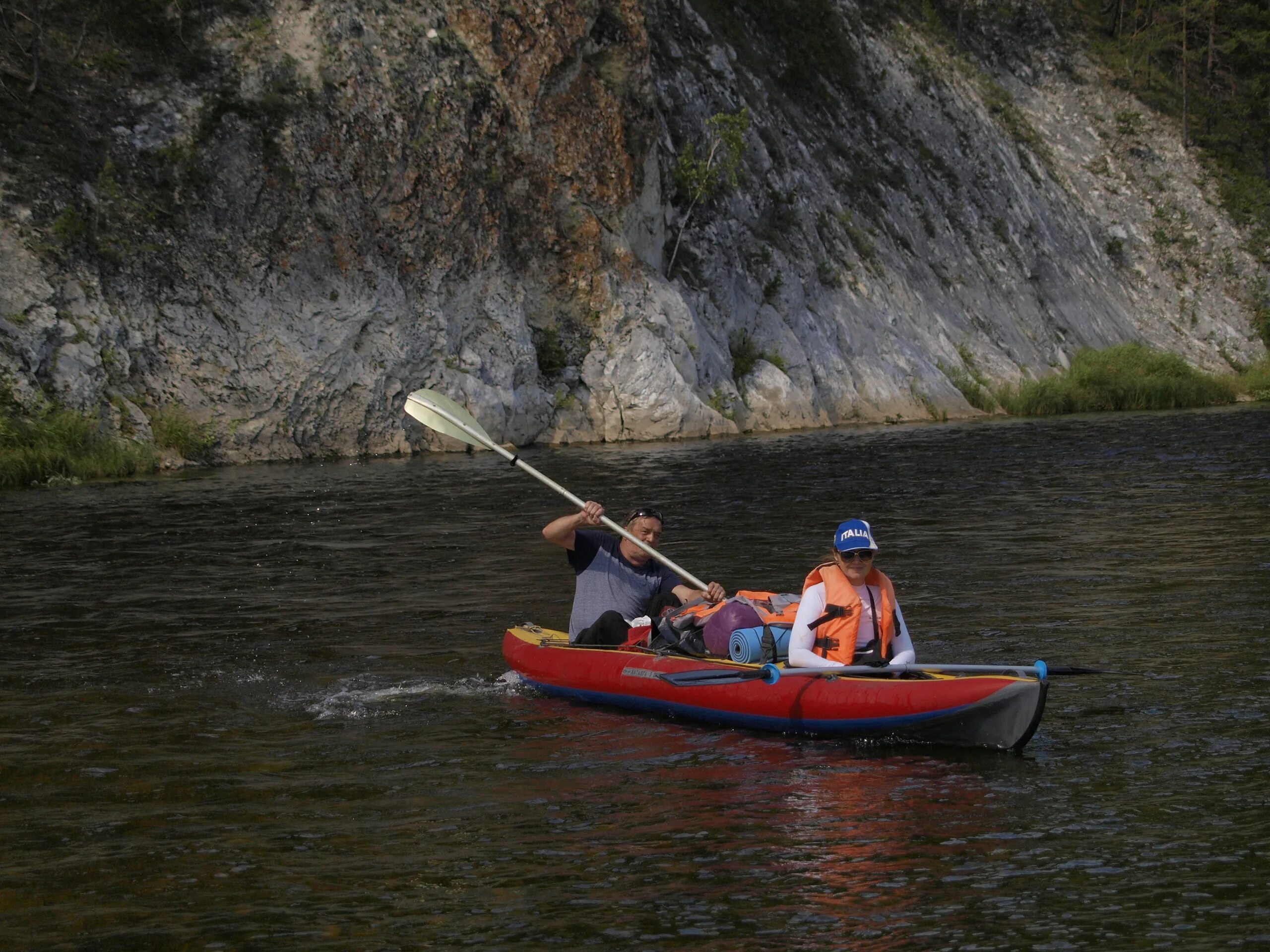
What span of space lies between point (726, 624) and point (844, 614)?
1044 mm

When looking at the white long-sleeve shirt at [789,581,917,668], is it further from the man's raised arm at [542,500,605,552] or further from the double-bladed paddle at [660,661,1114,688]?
the man's raised arm at [542,500,605,552]

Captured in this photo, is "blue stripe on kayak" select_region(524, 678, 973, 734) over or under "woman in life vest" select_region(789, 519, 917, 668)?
under

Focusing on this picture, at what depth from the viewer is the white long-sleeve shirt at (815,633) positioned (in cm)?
858

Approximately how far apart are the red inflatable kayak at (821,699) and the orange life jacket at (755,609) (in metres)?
0.36

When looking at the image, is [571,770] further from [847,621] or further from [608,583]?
[608,583]

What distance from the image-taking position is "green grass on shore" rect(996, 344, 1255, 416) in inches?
1709

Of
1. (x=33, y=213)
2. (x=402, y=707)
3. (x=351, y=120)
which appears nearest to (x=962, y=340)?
(x=351, y=120)

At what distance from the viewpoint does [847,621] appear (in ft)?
28.1

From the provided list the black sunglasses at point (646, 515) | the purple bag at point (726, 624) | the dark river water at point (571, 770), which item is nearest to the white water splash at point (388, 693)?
the dark river water at point (571, 770)

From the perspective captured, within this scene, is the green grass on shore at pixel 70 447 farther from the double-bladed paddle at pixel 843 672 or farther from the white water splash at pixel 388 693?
the double-bladed paddle at pixel 843 672

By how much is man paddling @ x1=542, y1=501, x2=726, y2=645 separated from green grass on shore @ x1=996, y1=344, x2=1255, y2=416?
1327 inches

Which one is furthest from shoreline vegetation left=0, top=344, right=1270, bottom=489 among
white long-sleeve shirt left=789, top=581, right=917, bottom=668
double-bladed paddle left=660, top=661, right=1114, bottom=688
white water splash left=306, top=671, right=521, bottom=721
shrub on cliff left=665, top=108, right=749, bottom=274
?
white long-sleeve shirt left=789, top=581, right=917, bottom=668

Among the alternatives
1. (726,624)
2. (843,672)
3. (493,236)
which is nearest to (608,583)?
(726,624)

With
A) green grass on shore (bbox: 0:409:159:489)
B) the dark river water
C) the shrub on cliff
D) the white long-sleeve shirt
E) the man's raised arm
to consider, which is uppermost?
the shrub on cliff
